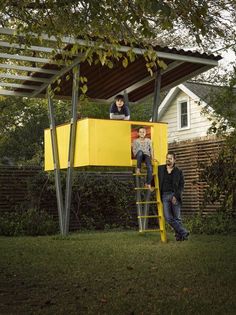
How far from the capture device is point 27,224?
15.2 metres

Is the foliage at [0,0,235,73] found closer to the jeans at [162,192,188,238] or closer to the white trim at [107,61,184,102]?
the jeans at [162,192,188,238]

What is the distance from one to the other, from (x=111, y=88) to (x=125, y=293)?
10.0 m

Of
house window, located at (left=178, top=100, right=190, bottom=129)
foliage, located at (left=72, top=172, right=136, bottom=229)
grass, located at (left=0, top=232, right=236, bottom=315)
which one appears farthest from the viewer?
house window, located at (left=178, top=100, right=190, bottom=129)

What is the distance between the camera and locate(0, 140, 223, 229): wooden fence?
16.5 m

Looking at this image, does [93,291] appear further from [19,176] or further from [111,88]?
[19,176]

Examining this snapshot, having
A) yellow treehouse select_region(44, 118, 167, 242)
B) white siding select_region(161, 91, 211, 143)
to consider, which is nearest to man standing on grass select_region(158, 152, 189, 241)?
yellow treehouse select_region(44, 118, 167, 242)

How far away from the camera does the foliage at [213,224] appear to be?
14.1 m

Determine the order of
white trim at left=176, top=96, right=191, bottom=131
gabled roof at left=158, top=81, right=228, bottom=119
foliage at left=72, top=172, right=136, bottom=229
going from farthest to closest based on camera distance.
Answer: white trim at left=176, top=96, right=191, bottom=131 → gabled roof at left=158, top=81, right=228, bottom=119 → foliage at left=72, top=172, right=136, bottom=229

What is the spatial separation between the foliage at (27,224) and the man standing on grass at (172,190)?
4.64 metres

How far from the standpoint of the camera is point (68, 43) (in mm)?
11406

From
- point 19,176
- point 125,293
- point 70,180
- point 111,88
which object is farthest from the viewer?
point 19,176

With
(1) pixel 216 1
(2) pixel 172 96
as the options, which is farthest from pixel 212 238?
(2) pixel 172 96

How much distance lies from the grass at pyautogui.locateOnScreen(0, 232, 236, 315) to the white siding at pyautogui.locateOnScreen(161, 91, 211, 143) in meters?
15.0

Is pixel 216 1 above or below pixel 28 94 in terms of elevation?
above
